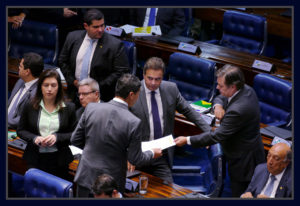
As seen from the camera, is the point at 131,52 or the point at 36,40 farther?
the point at 36,40

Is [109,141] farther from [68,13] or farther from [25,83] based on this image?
[68,13]

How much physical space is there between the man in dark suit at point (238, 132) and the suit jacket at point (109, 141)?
2.44 ft

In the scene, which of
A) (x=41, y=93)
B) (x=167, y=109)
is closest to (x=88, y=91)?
(x=41, y=93)

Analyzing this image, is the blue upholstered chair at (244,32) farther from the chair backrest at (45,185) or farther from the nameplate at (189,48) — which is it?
the chair backrest at (45,185)

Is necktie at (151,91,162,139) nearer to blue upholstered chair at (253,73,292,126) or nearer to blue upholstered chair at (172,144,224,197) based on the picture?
blue upholstered chair at (172,144,224,197)

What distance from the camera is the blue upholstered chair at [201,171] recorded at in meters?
4.42

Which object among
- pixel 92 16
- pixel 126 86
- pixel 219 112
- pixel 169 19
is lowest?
pixel 219 112

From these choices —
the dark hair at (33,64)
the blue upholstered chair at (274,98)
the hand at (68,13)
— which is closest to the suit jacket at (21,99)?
the dark hair at (33,64)

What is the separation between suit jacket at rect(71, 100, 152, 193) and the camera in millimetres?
3602

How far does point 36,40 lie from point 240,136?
3.30 metres

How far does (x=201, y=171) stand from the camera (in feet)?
16.9

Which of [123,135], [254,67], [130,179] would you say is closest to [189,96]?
[254,67]

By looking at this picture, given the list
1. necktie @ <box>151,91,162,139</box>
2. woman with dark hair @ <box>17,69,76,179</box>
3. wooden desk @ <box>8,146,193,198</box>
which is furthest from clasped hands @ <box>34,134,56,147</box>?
necktie @ <box>151,91,162,139</box>

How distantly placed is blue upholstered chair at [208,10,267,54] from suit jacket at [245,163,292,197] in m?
3.42
